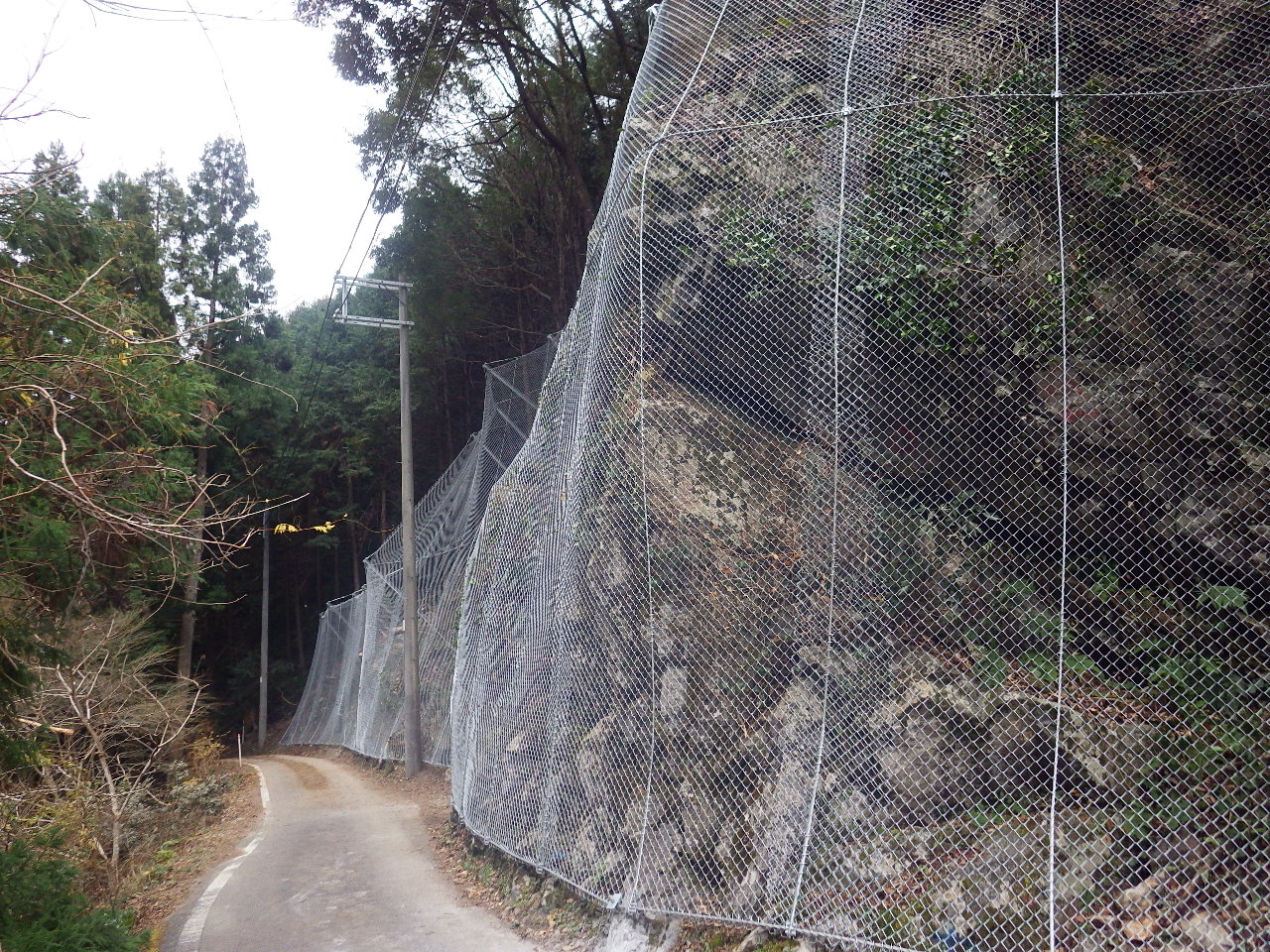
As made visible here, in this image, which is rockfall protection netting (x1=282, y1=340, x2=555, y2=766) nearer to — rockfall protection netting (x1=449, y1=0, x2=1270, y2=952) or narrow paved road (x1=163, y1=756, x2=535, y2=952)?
narrow paved road (x1=163, y1=756, x2=535, y2=952)

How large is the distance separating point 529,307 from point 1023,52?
1650cm

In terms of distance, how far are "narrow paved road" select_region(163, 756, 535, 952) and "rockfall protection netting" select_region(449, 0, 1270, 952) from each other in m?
0.89

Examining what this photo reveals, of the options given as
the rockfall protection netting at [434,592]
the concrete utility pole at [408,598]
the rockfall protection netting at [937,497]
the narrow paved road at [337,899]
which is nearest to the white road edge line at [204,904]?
the narrow paved road at [337,899]

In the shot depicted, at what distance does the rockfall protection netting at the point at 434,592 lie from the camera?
1260 cm

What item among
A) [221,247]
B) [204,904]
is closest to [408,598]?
[204,904]

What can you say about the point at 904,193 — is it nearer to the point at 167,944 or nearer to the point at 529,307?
the point at 167,944

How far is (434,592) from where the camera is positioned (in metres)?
14.5

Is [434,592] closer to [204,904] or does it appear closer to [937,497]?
[204,904]

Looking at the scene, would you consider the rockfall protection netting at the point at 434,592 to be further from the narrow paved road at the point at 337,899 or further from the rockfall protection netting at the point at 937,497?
the rockfall protection netting at the point at 937,497

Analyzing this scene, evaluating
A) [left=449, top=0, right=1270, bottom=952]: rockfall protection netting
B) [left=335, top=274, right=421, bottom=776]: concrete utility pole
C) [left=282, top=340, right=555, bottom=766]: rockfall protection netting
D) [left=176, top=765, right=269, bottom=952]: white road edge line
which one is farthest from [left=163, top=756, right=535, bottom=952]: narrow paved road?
[left=282, top=340, right=555, bottom=766]: rockfall protection netting

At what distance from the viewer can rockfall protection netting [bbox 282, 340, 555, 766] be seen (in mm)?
12602

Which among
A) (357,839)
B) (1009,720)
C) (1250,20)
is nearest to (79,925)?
(357,839)

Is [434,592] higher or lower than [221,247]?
lower

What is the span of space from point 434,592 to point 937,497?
36.7 ft
